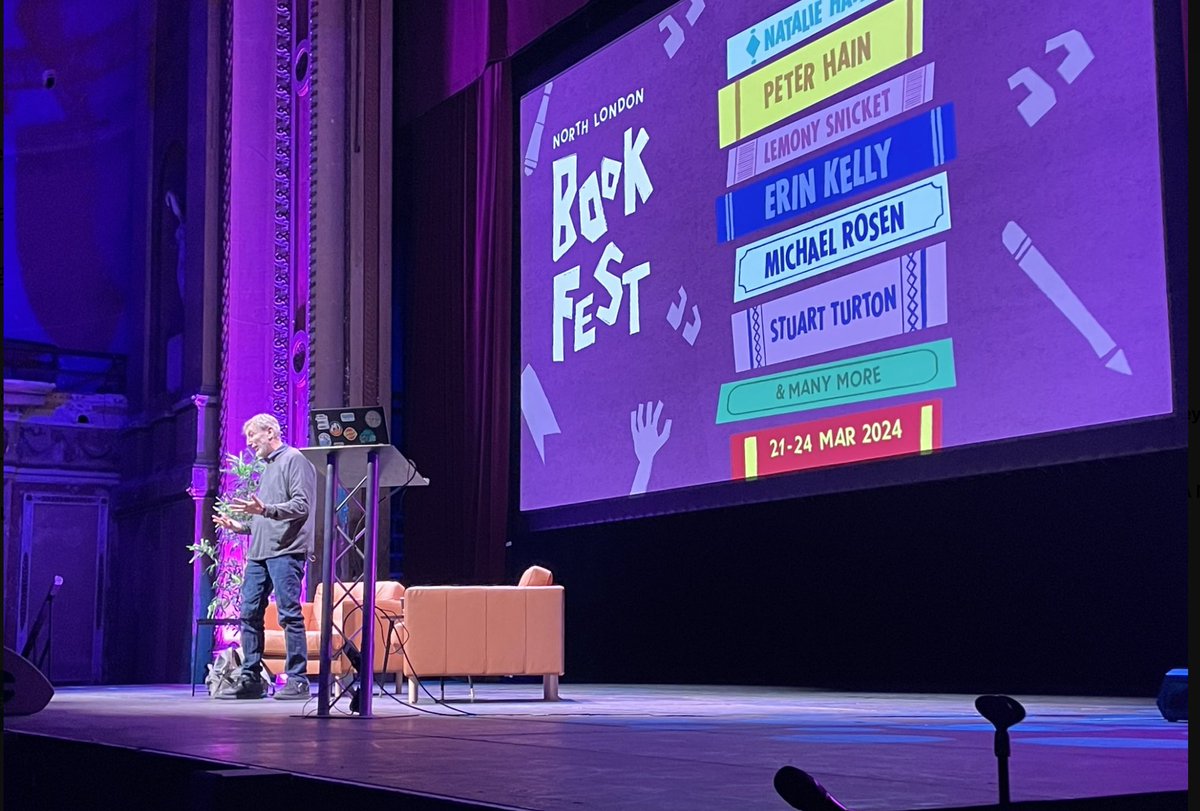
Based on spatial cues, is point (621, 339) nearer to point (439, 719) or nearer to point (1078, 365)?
point (1078, 365)

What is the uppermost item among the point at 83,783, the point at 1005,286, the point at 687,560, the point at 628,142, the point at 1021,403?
the point at 628,142

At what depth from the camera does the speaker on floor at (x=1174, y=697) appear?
4016 mm

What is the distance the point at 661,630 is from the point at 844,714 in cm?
383

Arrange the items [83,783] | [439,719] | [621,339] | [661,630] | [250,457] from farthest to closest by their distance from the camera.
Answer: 1. [250,457]
2. [661,630]
3. [621,339]
4. [439,719]
5. [83,783]

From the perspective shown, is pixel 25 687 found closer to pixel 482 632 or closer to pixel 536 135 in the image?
pixel 482 632

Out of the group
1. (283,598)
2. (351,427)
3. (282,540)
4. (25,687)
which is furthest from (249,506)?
(25,687)

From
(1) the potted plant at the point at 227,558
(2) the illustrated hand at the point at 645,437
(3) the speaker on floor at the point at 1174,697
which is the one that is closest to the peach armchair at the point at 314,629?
(1) the potted plant at the point at 227,558

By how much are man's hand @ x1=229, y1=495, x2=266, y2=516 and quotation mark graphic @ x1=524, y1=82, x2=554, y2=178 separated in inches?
153

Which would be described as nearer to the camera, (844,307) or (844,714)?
(844,714)

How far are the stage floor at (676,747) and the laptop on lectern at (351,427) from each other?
0.86 m

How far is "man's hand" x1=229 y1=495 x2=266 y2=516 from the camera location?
216 inches

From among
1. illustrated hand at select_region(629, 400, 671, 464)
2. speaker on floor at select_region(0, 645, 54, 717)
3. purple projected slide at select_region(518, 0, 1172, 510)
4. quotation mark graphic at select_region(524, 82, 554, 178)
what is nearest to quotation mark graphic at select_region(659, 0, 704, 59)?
purple projected slide at select_region(518, 0, 1172, 510)

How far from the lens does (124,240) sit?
37.7ft

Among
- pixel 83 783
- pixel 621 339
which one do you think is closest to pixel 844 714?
pixel 83 783
